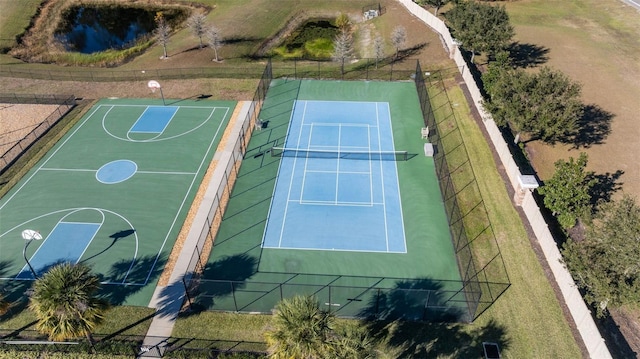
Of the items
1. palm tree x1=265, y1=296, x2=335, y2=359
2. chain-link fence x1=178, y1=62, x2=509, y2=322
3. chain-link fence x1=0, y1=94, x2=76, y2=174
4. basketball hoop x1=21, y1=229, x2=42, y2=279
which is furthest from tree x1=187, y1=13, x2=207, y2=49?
palm tree x1=265, y1=296, x2=335, y2=359

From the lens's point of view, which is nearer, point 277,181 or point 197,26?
point 277,181

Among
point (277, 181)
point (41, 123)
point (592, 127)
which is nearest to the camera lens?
point (277, 181)

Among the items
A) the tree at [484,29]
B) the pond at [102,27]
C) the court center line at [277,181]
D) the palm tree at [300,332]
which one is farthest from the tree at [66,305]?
the pond at [102,27]

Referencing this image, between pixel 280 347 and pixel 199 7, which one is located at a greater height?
pixel 199 7

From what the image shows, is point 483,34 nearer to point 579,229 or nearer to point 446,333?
point 579,229

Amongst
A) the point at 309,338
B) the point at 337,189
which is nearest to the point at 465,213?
the point at 337,189

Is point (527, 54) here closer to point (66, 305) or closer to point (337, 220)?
point (337, 220)

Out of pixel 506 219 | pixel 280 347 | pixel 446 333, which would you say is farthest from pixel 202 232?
pixel 506 219
